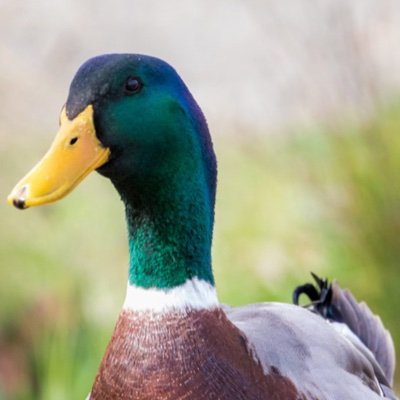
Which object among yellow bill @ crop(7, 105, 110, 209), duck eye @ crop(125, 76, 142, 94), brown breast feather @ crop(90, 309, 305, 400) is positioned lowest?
brown breast feather @ crop(90, 309, 305, 400)

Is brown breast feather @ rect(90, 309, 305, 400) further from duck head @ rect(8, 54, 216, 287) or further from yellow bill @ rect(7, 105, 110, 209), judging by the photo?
yellow bill @ rect(7, 105, 110, 209)

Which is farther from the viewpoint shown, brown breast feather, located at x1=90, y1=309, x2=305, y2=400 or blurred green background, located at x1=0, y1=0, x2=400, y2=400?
blurred green background, located at x1=0, y1=0, x2=400, y2=400

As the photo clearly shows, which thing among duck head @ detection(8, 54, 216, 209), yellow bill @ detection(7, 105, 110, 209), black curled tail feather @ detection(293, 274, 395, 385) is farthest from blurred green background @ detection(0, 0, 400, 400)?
yellow bill @ detection(7, 105, 110, 209)

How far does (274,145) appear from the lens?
453 cm

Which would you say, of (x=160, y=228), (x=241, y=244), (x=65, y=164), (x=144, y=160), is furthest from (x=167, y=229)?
(x=241, y=244)

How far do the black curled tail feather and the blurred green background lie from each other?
70 cm

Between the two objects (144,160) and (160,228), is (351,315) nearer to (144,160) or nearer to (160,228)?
(160,228)

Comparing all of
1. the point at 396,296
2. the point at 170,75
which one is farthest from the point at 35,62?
the point at 170,75

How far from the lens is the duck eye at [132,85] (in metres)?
2.28

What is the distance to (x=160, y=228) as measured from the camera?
240 centimetres

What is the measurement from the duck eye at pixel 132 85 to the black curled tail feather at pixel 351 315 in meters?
1.17

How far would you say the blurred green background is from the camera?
405cm

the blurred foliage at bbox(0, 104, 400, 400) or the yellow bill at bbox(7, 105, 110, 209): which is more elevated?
the yellow bill at bbox(7, 105, 110, 209)

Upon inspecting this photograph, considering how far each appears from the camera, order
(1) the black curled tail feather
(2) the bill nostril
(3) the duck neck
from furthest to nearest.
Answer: (1) the black curled tail feather, (3) the duck neck, (2) the bill nostril
